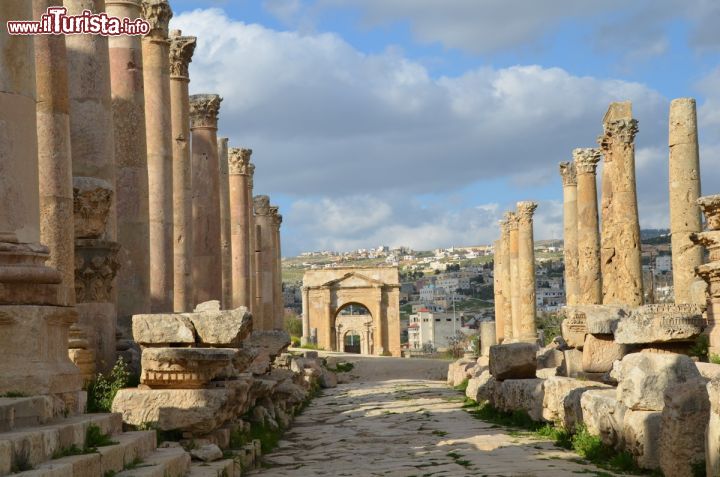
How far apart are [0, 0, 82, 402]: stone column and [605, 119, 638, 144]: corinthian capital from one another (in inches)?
759

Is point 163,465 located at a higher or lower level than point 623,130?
lower

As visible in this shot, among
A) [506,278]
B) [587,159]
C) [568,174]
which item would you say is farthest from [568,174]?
[506,278]

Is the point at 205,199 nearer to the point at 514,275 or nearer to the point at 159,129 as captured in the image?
the point at 159,129

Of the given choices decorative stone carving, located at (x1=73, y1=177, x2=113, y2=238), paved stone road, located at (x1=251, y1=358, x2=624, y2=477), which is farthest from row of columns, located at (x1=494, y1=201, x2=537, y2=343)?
decorative stone carving, located at (x1=73, y1=177, x2=113, y2=238)

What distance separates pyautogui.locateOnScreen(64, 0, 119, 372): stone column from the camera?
12844 millimetres

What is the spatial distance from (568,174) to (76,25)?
25.9m

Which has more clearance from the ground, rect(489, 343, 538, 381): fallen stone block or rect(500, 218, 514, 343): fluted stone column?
rect(500, 218, 514, 343): fluted stone column

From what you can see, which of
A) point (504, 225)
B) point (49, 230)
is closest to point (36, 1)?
point (49, 230)

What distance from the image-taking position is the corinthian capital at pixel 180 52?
21.3 metres

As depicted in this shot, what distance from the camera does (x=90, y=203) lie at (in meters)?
12.8

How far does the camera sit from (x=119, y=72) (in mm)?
15930

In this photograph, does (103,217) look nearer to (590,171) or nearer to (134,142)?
(134,142)

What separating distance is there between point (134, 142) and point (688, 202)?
13267 mm

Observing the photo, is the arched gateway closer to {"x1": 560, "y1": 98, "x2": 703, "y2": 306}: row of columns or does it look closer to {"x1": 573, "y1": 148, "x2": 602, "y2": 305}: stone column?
{"x1": 573, "y1": 148, "x2": 602, "y2": 305}: stone column
